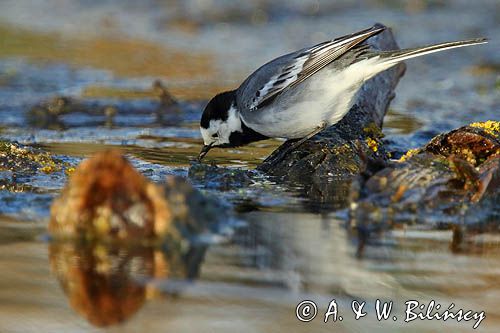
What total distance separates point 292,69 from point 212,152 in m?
1.62

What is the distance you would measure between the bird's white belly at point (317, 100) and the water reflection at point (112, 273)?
302 cm

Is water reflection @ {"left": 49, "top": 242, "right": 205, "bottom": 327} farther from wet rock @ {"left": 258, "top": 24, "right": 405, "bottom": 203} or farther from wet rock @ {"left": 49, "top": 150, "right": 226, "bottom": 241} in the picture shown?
wet rock @ {"left": 258, "top": 24, "right": 405, "bottom": 203}

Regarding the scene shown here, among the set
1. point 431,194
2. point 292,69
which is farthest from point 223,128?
point 431,194

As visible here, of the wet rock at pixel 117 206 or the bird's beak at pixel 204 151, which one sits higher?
the bird's beak at pixel 204 151

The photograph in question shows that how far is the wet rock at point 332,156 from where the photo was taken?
26.3 feet

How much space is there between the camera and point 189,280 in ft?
16.6

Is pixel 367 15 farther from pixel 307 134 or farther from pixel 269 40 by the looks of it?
pixel 307 134

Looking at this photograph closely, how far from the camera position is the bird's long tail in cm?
796

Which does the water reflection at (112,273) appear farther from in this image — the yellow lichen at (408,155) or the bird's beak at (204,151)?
the bird's beak at (204,151)

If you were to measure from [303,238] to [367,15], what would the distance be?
12.7 metres

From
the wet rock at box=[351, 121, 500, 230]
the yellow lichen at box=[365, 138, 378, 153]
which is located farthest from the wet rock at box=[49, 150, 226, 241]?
the yellow lichen at box=[365, 138, 378, 153]

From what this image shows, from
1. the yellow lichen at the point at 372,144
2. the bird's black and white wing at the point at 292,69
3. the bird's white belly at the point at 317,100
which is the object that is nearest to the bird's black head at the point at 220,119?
the bird's black and white wing at the point at 292,69

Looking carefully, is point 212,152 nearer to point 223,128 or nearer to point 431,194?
point 223,128

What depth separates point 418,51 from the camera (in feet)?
26.5
